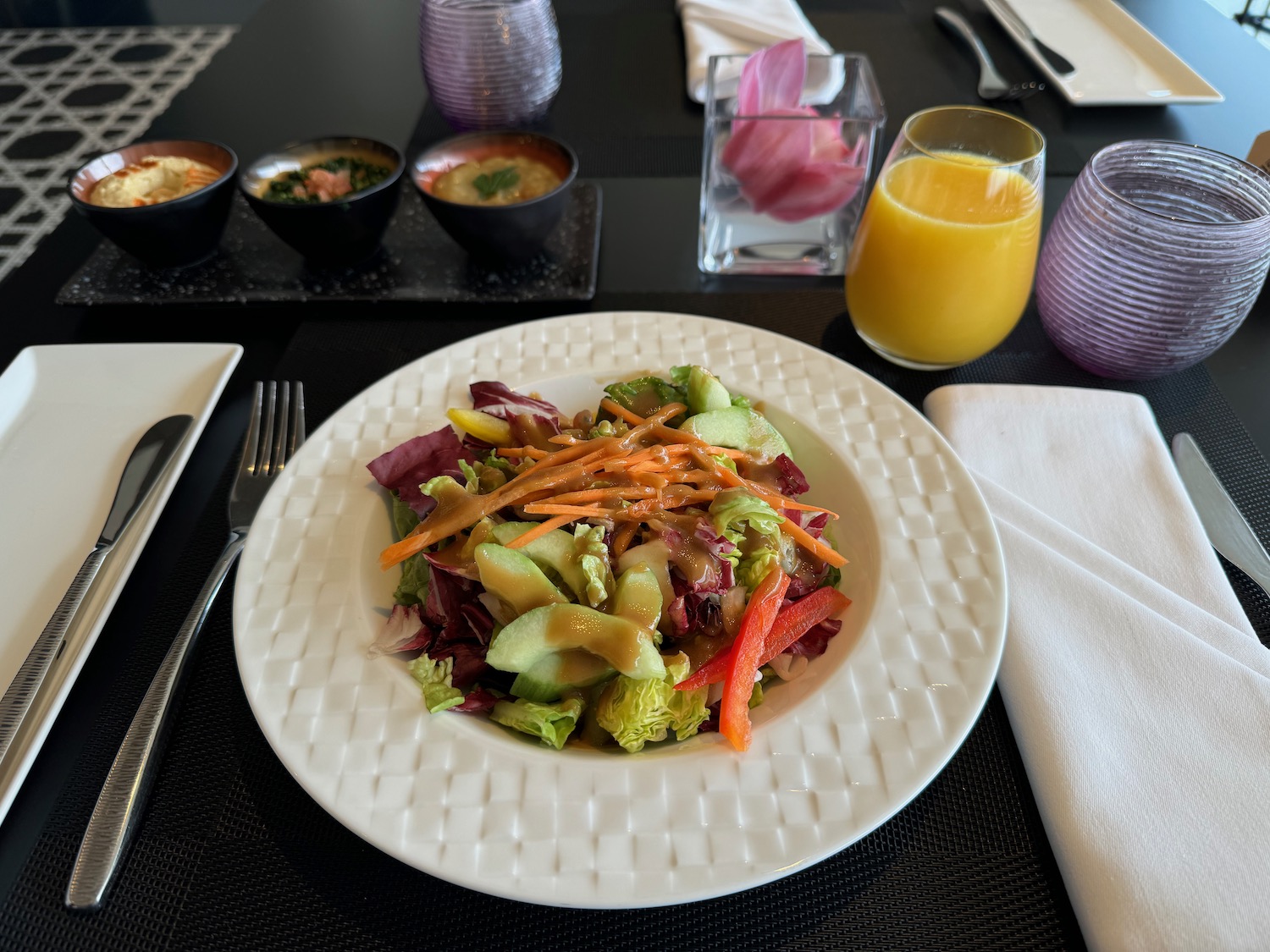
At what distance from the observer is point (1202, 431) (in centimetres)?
148

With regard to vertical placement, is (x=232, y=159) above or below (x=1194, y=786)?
above

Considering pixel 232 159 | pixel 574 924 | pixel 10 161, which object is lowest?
pixel 10 161

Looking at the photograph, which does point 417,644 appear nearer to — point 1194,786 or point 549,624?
point 549,624

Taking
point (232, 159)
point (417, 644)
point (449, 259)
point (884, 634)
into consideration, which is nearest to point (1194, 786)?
point (884, 634)

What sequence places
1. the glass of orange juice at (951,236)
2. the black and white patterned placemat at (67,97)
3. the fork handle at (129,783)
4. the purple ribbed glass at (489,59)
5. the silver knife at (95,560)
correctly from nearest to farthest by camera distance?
the fork handle at (129,783)
the silver knife at (95,560)
the glass of orange juice at (951,236)
the purple ribbed glass at (489,59)
the black and white patterned placemat at (67,97)

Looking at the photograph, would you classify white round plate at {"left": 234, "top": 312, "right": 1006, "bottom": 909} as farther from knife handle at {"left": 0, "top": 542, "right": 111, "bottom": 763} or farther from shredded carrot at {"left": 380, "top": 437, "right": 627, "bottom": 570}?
knife handle at {"left": 0, "top": 542, "right": 111, "bottom": 763}

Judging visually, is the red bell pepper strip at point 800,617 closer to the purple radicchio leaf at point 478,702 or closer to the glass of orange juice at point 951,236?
the purple radicchio leaf at point 478,702

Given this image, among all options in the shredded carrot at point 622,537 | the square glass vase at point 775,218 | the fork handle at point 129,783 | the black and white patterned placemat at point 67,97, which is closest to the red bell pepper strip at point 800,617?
the shredded carrot at point 622,537

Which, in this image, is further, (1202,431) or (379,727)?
(1202,431)

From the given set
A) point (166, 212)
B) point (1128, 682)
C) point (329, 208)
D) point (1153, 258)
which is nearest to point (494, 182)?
point (329, 208)

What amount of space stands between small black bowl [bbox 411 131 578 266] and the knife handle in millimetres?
980

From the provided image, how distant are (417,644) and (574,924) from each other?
40 cm

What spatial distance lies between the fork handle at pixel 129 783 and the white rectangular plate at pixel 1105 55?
2629 millimetres

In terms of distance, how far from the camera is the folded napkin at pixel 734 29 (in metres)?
2.48
